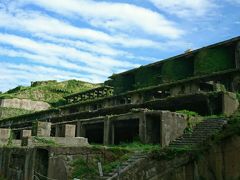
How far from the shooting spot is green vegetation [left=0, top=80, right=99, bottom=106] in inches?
2656

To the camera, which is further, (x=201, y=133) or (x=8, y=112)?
(x=8, y=112)

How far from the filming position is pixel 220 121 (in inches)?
854

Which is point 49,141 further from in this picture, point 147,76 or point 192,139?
point 147,76

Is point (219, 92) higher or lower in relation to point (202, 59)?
lower

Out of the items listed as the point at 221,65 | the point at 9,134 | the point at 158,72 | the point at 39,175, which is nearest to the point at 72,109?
the point at 158,72

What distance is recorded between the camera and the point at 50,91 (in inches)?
2736

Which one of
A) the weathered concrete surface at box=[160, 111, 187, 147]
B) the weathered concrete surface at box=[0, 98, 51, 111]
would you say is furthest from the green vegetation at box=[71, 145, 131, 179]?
the weathered concrete surface at box=[0, 98, 51, 111]

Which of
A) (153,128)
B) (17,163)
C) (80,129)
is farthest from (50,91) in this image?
(153,128)

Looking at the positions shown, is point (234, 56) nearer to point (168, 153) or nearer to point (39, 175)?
point (168, 153)

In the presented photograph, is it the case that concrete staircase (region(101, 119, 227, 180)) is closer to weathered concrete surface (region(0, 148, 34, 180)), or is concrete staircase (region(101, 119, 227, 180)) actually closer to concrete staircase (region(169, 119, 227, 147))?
concrete staircase (region(169, 119, 227, 147))

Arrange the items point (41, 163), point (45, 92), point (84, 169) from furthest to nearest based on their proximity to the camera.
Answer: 1. point (45, 92)
2. point (41, 163)
3. point (84, 169)

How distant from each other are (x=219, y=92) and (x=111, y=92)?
1076 inches

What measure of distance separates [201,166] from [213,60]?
1805 cm

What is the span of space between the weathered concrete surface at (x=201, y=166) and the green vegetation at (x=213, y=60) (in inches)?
670
